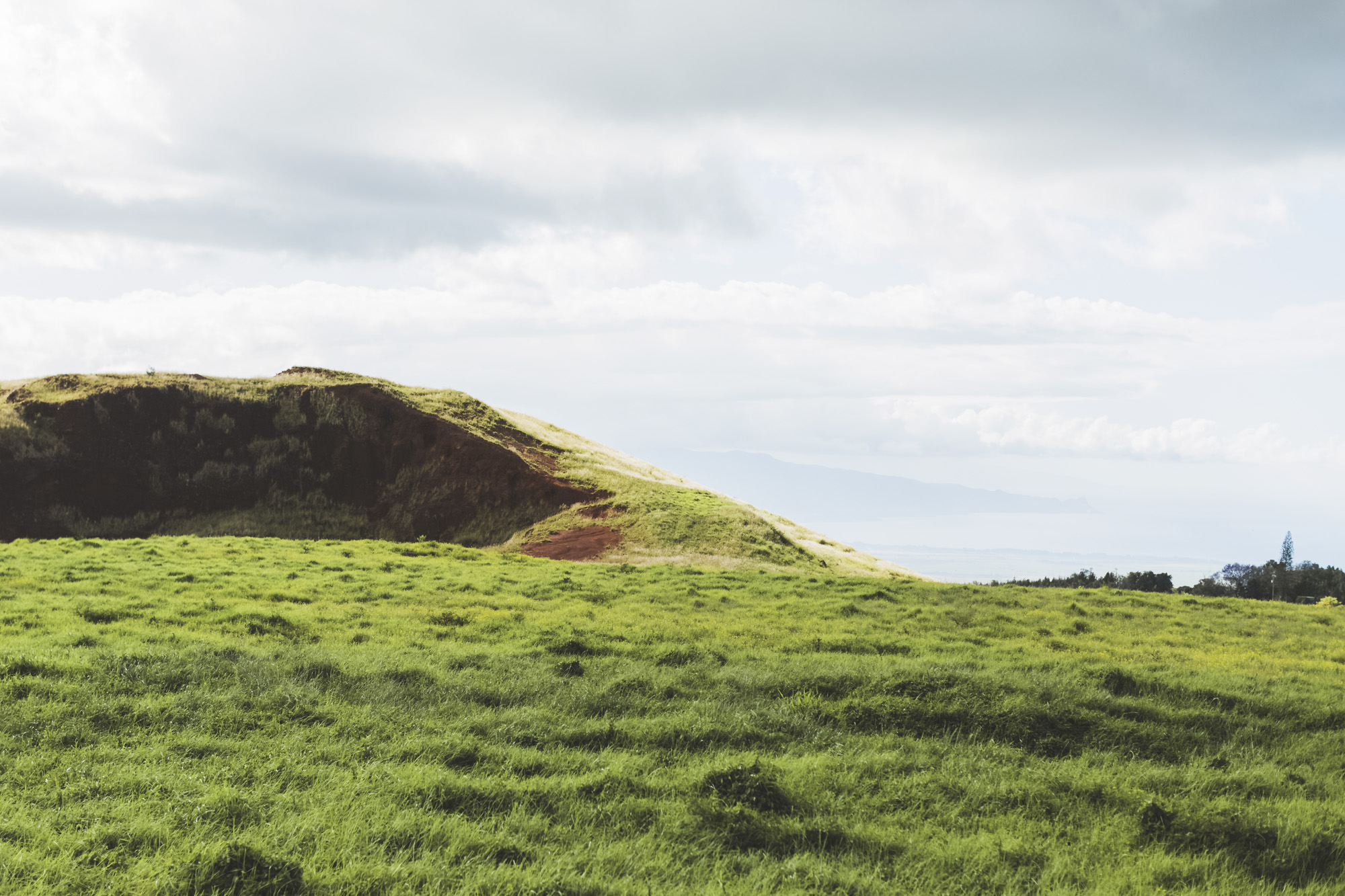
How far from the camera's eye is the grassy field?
7.15 m

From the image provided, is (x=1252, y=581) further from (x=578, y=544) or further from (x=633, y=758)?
(x=633, y=758)

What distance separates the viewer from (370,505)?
5797cm

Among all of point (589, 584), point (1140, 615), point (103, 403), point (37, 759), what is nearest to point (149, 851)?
point (37, 759)

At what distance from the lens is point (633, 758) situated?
9688mm

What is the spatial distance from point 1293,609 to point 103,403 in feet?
253

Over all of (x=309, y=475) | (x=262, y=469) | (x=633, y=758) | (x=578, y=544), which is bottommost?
(x=633, y=758)

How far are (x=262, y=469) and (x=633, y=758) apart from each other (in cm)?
5890

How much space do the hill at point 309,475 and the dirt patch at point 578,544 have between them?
0.28 m

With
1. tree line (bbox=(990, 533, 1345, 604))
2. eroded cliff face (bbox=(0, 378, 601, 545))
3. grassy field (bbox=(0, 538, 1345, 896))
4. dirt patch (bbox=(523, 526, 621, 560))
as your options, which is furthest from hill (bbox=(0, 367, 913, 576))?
grassy field (bbox=(0, 538, 1345, 896))

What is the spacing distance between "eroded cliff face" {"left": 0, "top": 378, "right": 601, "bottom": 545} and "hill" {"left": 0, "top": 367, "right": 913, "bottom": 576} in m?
0.12

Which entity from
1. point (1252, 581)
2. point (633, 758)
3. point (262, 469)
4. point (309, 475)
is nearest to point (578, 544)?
point (309, 475)

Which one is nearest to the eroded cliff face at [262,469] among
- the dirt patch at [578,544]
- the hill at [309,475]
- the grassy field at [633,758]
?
the hill at [309,475]

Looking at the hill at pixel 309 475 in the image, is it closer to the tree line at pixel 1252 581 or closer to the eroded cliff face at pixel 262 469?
the eroded cliff face at pixel 262 469

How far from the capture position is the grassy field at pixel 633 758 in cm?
715
